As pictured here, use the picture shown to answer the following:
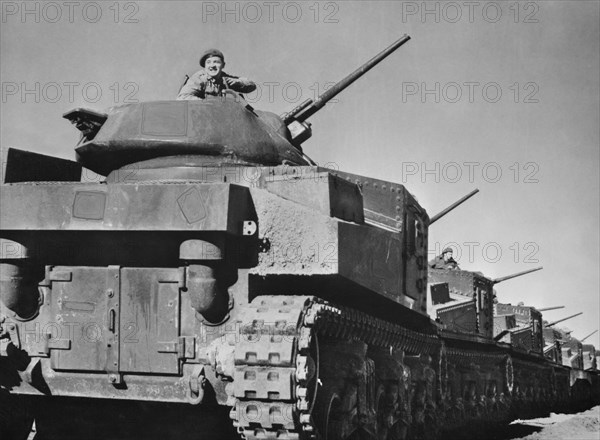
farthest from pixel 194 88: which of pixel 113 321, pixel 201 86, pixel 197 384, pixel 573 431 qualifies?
pixel 573 431

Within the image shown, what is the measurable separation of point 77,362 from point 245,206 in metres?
2.08

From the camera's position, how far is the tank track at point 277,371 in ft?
23.1

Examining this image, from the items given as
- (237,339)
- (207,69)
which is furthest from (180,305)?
(207,69)

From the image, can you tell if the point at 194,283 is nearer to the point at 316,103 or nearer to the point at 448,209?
the point at 316,103

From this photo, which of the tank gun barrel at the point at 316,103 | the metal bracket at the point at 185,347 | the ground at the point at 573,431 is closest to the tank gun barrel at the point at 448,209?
the ground at the point at 573,431

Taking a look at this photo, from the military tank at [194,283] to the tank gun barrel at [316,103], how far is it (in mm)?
1093

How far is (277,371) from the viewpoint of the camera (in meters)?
7.07

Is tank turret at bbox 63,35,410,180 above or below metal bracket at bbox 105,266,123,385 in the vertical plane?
above

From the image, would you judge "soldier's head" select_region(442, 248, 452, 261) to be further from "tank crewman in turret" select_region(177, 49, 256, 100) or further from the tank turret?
the tank turret

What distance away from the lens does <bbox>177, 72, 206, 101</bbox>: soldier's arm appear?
10.3 meters

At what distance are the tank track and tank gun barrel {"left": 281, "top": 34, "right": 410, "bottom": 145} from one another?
12.4ft

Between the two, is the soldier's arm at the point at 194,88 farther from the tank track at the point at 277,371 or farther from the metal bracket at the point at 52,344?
the tank track at the point at 277,371

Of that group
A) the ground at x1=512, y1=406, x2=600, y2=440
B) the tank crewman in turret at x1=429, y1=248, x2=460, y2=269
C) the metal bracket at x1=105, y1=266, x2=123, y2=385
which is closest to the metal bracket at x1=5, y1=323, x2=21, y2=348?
the metal bracket at x1=105, y1=266, x2=123, y2=385

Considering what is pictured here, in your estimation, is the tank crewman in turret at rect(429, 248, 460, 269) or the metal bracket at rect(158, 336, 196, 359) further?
the tank crewman in turret at rect(429, 248, 460, 269)
